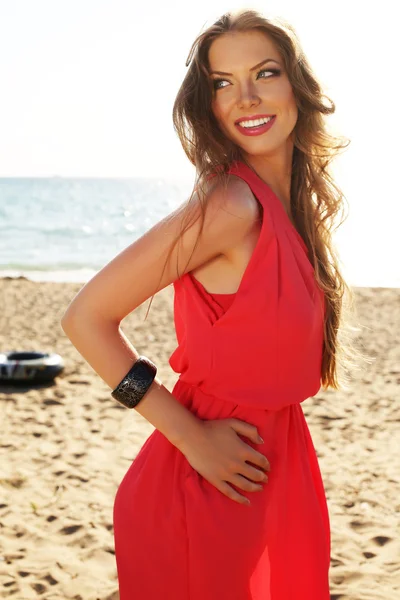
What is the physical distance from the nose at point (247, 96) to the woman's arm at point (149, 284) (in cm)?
25

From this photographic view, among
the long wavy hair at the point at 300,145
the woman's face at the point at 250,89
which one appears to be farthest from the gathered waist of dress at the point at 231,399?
the woman's face at the point at 250,89

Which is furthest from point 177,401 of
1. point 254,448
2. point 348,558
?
point 348,558

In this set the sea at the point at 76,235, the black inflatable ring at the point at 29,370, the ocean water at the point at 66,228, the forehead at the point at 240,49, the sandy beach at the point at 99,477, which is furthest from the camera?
the ocean water at the point at 66,228

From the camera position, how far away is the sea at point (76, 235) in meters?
22.2

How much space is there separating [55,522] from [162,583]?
116 inches

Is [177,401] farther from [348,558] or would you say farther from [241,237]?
[348,558]

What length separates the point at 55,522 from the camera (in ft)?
14.6

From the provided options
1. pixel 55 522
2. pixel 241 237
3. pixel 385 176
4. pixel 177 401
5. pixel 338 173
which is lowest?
pixel 55 522

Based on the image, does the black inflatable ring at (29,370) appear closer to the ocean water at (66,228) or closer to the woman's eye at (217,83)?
the woman's eye at (217,83)

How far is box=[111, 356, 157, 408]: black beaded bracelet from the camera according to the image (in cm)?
169

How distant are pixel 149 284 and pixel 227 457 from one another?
44 centimetres

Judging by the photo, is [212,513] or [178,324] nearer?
[212,513]

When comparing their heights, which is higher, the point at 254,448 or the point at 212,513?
the point at 254,448

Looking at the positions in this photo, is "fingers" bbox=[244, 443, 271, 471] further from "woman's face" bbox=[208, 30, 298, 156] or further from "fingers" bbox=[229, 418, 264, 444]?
"woman's face" bbox=[208, 30, 298, 156]
